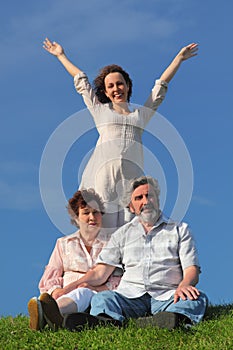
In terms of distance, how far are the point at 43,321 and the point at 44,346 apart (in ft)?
2.00

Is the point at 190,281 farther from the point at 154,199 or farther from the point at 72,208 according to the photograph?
the point at 72,208

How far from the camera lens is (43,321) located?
7426 millimetres

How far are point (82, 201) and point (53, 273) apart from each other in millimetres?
927

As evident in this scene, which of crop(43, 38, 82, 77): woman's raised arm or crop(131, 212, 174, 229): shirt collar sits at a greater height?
crop(43, 38, 82, 77): woman's raised arm

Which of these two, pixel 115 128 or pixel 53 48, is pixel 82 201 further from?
pixel 53 48

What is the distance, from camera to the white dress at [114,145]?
9.12 metres

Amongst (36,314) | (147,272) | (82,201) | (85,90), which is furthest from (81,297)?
(85,90)

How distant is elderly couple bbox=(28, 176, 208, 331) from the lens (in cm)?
725

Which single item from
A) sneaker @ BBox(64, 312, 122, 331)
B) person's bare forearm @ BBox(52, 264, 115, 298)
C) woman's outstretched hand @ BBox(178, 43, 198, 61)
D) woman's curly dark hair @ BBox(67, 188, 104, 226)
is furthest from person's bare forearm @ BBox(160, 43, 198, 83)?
sneaker @ BBox(64, 312, 122, 331)

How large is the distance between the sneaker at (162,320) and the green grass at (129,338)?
0.06 meters

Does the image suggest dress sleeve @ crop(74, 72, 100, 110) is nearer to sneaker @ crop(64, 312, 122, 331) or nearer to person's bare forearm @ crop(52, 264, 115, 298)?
person's bare forearm @ crop(52, 264, 115, 298)

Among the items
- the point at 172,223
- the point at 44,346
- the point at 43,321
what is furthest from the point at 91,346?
the point at 172,223

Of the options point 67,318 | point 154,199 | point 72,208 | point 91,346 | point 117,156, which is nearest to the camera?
point 91,346

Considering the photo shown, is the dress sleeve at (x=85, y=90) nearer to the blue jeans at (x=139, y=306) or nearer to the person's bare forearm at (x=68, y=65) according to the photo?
the person's bare forearm at (x=68, y=65)
